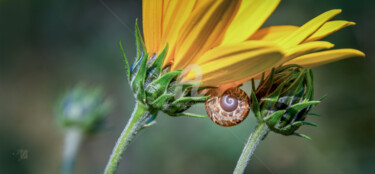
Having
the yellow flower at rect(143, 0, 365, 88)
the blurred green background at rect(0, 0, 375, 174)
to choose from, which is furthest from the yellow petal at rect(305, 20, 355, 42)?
the blurred green background at rect(0, 0, 375, 174)

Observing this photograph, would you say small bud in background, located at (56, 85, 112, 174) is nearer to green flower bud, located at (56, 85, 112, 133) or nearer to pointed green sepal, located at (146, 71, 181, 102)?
green flower bud, located at (56, 85, 112, 133)

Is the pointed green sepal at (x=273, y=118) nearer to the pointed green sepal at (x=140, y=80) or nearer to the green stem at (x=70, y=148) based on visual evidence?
the pointed green sepal at (x=140, y=80)

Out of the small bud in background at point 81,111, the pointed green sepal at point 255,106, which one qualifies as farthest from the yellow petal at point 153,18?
the small bud in background at point 81,111

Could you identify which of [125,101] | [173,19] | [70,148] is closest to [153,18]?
[173,19]

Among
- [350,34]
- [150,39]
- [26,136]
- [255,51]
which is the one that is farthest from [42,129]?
[350,34]

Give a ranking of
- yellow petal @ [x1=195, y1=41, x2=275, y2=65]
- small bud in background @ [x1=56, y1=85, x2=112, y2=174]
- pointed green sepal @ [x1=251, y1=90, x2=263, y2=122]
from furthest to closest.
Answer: small bud in background @ [x1=56, y1=85, x2=112, y2=174] < pointed green sepal @ [x1=251, y1=90, x2=263, y2=122] < yellow petal @ [x1=195, y1=41, x2=275, y2=65]
